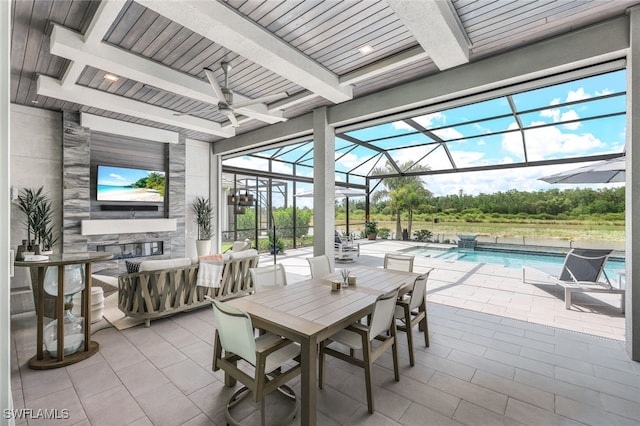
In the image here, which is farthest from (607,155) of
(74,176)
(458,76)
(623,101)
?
(74,176)

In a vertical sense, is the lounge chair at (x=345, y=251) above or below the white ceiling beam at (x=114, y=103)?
below

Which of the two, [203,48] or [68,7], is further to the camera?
[203,48]

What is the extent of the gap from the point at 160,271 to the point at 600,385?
4.67 m

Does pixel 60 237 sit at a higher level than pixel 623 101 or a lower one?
lower

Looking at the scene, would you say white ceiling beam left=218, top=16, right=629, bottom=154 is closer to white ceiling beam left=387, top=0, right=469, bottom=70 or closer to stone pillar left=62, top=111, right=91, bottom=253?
white ceiling beam left=387, top=0, right=469, bottom=70

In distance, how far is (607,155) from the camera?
19.3 ft

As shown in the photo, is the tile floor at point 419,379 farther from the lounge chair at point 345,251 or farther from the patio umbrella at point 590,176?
the lounge chair at point 345,251

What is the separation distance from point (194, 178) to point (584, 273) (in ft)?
26.6

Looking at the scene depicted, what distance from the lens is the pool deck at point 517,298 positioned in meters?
3.68

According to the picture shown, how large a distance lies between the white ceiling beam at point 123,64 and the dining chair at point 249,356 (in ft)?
9.91

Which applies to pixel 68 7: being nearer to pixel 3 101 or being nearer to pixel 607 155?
pixel 3 101

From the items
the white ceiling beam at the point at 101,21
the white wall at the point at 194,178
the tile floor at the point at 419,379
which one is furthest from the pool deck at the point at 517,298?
the white ceiling beam at the point at 101,21

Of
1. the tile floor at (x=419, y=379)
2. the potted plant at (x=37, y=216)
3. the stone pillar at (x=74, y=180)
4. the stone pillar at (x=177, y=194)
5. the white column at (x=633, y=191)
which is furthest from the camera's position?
the stone pillar at (x=177, y=194)

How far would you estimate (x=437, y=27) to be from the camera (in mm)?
2525
